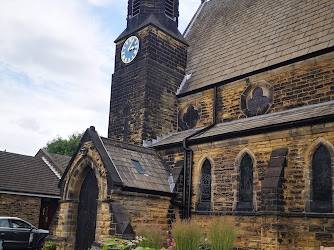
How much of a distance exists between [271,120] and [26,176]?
15114mm

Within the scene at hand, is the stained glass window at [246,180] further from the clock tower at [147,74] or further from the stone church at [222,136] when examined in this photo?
the clock tower at [147,74]

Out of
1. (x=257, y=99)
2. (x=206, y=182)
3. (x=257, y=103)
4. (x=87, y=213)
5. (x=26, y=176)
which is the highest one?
(x=257, y=99)

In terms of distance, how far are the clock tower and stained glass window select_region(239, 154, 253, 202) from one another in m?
5.35

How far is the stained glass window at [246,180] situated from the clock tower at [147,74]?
535 cm

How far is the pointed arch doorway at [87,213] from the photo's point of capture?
42.5ft

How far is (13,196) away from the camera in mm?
19375

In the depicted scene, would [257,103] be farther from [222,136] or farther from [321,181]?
[321,181]

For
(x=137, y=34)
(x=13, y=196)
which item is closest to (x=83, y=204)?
(x=13, y=196)

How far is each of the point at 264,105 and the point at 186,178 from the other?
160 inches

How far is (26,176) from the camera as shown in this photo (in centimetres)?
2172

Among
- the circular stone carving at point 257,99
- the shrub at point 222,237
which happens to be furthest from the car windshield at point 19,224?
the circular stone carving at point 257,99

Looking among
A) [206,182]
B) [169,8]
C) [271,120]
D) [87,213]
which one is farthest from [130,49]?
[271,120]

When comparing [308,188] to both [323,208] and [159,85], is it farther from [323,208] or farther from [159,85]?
[159,85]

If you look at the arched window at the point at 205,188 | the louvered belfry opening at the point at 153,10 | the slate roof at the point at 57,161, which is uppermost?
the louvered belfry opening at the point at 153,10
